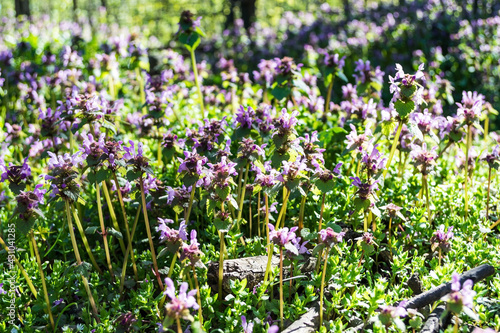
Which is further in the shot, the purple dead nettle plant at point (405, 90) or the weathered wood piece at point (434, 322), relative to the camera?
the purple dead nettle plant at point (405, 90)

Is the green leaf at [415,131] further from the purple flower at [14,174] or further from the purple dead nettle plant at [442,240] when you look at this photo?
the purple flower at [14,174]

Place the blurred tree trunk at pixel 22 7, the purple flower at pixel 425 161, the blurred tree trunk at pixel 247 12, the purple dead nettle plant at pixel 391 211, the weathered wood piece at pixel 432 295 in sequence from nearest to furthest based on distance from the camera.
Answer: the weathered wood piece at pixel 432 295 → the purple dead nettle plant at pixel 391 211 → the purple flower at pixel 425 161 → the blurred tree trunk at pixel 22 7 → the blurred tree trunk at pixel 247 12

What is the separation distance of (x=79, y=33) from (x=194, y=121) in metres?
4.59

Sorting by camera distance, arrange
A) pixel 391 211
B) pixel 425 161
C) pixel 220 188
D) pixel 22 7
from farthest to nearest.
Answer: pixel 22 7 < pixel 425 161 < pixel 391 211 < pixel 220 188

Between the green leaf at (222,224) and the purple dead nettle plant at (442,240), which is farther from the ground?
the green leaf at (222,224)

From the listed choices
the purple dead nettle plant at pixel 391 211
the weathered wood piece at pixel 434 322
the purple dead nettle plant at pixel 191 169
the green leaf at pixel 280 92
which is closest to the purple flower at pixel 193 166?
the purple dead nettle plant at pixel 191 169

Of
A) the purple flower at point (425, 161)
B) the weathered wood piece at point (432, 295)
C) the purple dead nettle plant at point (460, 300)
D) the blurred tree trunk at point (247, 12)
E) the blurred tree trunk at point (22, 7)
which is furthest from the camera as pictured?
the blurred tree trunk at point (247, 12)

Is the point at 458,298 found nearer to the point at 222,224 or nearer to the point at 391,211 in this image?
the point at 391,211

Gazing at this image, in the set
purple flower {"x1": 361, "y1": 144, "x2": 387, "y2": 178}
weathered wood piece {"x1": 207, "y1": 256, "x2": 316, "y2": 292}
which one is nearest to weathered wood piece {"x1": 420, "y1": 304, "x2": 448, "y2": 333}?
weathered wood piece {"x1": 207, "y1": 256, "x2": 316, "y2": 292}

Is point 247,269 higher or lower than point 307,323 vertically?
higher

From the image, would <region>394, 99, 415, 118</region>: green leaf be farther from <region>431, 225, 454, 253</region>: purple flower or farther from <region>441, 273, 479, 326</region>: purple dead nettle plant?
<region>441, 273, 479, 326</region>: purple dead nettle plant

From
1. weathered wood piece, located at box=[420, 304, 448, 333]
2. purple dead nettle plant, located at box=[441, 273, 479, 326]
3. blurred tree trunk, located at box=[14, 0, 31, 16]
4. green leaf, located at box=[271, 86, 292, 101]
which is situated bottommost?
weathered wood piece, located at box=[420, 304, 448, 333]

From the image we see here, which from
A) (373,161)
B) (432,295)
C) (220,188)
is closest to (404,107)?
(373,161)

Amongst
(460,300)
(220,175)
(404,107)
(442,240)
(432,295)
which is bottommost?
(432,295)
